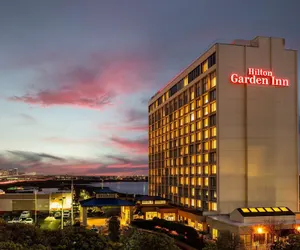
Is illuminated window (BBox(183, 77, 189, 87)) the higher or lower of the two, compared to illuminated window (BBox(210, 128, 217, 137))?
A: higher

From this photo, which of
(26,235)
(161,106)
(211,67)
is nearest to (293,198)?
(211,67)

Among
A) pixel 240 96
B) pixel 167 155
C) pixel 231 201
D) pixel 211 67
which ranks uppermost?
pixel 211 67

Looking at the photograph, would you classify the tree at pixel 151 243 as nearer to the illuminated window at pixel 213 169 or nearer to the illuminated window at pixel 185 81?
the illuminated window at pixel 213 169

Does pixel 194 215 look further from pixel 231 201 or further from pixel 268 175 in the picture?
pixel 268 175

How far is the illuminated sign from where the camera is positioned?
85312 millimetres

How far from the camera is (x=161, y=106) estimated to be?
132 m

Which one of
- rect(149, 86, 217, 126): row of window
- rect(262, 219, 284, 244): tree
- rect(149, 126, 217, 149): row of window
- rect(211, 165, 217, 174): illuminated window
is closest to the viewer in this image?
rect(262, 219, 284, 244): tree

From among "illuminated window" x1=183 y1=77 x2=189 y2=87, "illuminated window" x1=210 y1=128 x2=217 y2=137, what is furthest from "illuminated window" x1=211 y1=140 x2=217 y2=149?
"illuminated window" x1=183 y1=77 x2=189 y2=87

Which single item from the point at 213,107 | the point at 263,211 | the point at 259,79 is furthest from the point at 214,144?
the point at 263,211

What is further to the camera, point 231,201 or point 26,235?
point 231,201

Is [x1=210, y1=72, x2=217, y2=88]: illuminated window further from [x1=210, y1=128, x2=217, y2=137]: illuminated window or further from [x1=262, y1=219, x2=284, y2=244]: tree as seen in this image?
[x1=262, y1=219, x2=284, y2=244]: tree

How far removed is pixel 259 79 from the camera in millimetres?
86125

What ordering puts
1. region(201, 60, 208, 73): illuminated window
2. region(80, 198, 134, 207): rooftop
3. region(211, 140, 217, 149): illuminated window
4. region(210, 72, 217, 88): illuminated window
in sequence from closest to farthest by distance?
1. region(210, 72, 217, 88): illuminated window
2. region(80, 198, 134, 207): rooftop
3. region(211, 140, 217, 149): illuminated window
4. region(201, 60, 208, 73): illuminated window

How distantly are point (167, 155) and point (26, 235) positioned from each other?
313 ft
